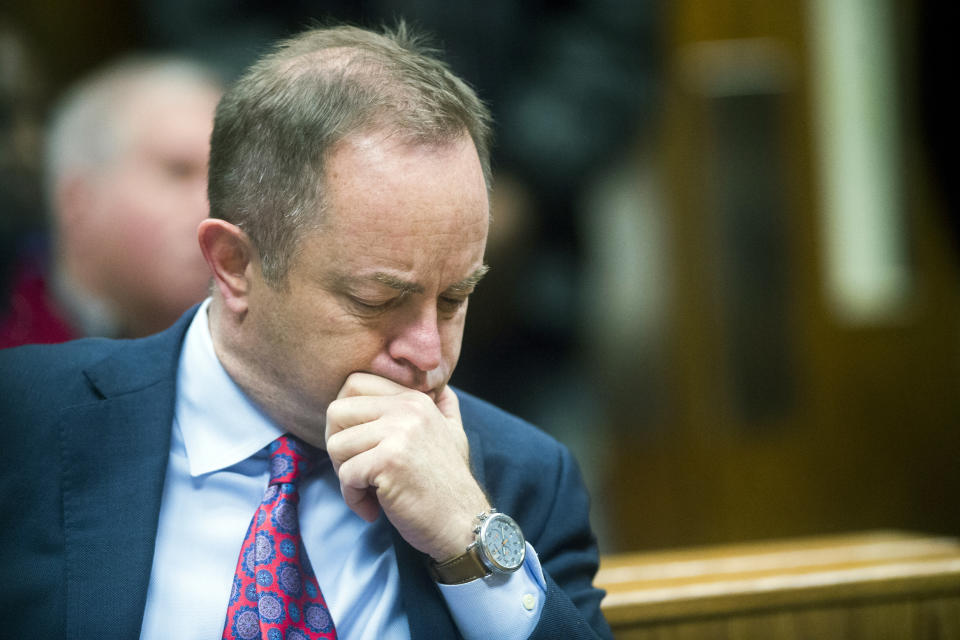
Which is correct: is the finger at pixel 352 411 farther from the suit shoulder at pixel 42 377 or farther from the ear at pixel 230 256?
the suit shoulder at pixel 42 377

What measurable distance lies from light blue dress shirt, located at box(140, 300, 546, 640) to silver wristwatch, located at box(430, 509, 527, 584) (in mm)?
20

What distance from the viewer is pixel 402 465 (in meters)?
1.56

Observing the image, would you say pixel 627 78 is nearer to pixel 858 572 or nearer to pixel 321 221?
pixel 858 572

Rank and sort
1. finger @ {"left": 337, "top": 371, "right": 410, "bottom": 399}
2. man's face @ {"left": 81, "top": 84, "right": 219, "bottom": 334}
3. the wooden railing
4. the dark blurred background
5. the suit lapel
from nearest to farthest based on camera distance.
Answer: the suit lapel, finger @ {"left": 337, "top": 371, "right": 410, "bottom": 399}, the wooden railing, man's face @ {"left": 81, "top": 84, "right": 219, "bottom": 334}, the dark blurred background

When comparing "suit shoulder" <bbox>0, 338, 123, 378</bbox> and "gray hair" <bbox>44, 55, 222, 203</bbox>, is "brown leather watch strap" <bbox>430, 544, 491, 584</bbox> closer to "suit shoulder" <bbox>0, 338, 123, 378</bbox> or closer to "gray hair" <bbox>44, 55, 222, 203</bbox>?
"suit shoulder" <bbox>0, 338, 123, 378</bbox>

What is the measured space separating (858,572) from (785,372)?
2.40 meters

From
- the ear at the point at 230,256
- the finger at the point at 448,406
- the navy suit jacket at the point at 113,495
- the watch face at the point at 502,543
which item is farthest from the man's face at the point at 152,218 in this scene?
the watch face at the point at 502,543

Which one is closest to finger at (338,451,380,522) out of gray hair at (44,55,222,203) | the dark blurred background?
gray hair at (44,55,222,203)

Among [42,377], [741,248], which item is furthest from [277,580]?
[741,248]

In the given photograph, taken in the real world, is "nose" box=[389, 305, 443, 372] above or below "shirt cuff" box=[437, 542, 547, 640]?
above

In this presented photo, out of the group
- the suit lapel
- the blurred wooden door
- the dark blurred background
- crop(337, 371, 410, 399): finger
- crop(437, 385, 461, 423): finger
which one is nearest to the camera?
the suit lapel

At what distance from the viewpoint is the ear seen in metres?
1.67

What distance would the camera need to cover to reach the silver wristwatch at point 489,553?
1.58 m

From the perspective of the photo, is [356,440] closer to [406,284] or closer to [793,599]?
[406,284]
